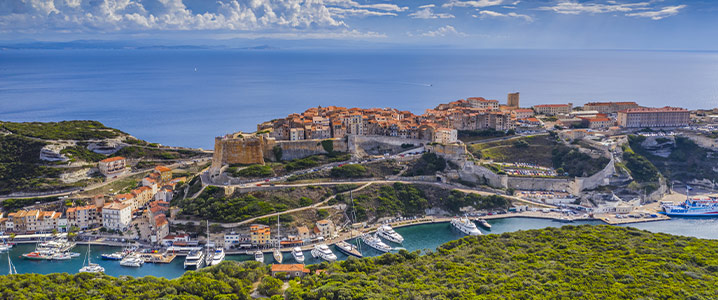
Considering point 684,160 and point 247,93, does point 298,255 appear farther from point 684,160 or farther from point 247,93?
point 247,93

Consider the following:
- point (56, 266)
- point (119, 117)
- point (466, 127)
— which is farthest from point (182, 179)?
point (119, 117)

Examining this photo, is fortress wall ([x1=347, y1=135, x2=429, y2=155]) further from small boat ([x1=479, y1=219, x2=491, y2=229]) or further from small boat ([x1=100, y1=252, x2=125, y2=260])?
small boat ([x1=100, y1=252, x2=125, y2=260])

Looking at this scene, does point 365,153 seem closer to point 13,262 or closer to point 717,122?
point 13,262

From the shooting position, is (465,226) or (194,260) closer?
(194,260)

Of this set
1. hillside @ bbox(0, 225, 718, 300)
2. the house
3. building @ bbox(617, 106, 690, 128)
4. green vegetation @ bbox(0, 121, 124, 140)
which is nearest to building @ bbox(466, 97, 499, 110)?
building @ bbox(617, 106, 690, 128)

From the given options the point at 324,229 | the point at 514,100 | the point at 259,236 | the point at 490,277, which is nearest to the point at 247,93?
the point at 514,100

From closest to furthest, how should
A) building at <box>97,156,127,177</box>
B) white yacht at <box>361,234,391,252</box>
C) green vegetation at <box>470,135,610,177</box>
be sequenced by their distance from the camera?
white yacht at <box>361,234,391,252</box>, green vegetation at <box>470,135,610,177</box>, building at <box>97,156,127,177</box>
